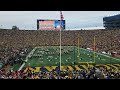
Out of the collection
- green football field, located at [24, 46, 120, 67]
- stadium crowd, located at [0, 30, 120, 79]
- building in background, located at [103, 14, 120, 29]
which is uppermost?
building in background, located at [103, 14, 120, 29]

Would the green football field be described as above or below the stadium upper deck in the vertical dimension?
below

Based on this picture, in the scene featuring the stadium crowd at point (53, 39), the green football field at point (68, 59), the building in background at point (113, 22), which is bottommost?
the green football field at point (68, 59)

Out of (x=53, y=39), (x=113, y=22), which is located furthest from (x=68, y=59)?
(x=113, y=22)

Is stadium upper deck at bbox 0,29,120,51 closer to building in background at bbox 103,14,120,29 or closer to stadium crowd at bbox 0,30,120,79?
stadium crowd at bbox 0,30,120,79

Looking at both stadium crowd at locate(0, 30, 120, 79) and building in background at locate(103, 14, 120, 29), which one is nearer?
stadium crowd at locate(0, 30, 120, 79)

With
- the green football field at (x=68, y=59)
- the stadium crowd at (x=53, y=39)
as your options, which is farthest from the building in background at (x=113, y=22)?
the green football field at (x=68, y=59)

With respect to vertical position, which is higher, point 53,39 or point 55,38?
point 55,38

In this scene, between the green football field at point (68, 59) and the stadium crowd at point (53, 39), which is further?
the stadium crowd at point (53, 39)

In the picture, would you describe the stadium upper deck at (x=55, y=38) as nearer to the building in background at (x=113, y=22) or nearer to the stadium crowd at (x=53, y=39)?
the stadium crowd at (x=53, y=39)

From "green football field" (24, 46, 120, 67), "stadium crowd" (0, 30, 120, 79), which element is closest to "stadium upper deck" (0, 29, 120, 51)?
"stadium crowd" (0, 30, 120, 79)

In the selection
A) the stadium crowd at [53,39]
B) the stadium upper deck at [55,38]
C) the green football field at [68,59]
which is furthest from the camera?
the stadium upper deck at [55,38]

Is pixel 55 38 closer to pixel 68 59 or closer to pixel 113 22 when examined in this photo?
pixel 68 59
